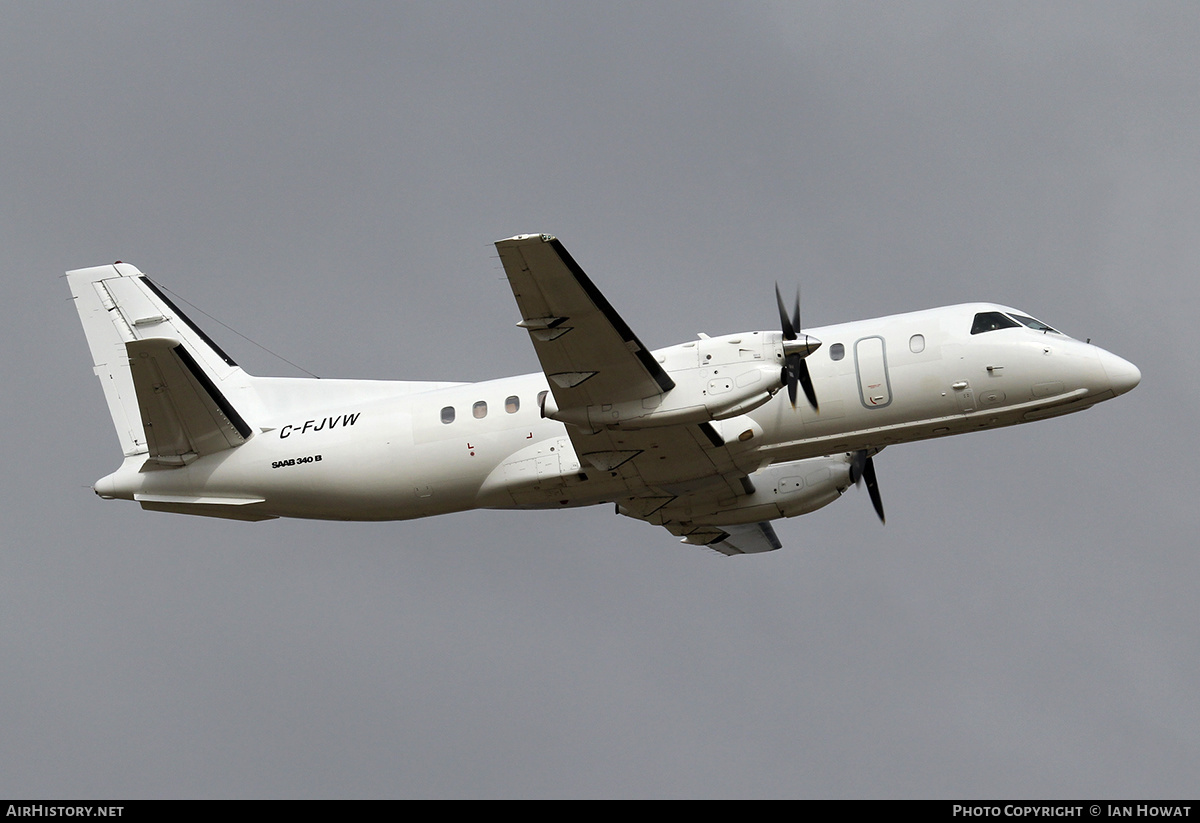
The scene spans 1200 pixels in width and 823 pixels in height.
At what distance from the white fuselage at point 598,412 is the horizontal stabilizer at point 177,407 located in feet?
0.96

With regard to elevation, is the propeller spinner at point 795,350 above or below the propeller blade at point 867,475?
above

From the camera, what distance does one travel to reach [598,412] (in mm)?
22250

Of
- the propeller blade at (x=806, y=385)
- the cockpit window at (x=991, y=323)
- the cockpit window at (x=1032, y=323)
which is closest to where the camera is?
the propeller blade at (x=806, y=385)

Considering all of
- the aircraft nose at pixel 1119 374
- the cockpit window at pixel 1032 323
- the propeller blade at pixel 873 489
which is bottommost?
the propeller blade at pixel 873 489

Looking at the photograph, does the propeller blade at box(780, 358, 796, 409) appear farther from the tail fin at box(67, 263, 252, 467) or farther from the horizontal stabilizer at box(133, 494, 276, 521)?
the tail fin at box(67, 263, 252, 467)

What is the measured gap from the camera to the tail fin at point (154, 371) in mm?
24000

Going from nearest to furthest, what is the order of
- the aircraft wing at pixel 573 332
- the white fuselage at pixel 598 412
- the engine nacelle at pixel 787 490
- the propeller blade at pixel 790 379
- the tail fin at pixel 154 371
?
the aircraft wing at pixel 573 332 < the propeller blade at pixel 790 379 < the white fuselage at pixel 598 412 < the tail fin at pixel 154 371 < the engine nacelle at pixel 787 490

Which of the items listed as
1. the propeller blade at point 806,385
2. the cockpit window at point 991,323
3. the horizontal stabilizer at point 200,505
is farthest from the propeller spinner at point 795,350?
the horizontal stabilizer at point 200,505

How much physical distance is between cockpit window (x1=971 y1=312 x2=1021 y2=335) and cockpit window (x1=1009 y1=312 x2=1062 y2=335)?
7.1 inches

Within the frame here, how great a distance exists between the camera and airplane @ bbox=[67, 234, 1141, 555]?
21.9m

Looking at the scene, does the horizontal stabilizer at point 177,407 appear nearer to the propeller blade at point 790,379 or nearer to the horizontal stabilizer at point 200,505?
the horizontal stabilizer at point 200,505

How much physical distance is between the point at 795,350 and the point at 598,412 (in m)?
3.40

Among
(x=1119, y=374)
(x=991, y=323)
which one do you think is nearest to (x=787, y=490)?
(x=991, y=323)

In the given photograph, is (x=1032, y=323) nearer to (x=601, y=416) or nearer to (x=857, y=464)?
(x=857, y=464)
